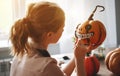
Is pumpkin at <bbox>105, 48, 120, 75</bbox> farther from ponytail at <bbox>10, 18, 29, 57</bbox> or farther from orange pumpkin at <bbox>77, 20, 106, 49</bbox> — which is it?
ponytail at <bbox>10, 18, 29, 57</bbox>

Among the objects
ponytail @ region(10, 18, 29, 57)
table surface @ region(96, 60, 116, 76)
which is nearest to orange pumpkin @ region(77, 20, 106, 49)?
table surface @ region(96, 60, 116, 76)

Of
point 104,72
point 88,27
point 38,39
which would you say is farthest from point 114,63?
point 38,39

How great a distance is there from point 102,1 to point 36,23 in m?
1.35

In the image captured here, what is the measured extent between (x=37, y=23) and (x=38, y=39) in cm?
7

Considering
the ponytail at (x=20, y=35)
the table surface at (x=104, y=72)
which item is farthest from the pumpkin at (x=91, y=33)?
the ponytail at (x=20, y=35)

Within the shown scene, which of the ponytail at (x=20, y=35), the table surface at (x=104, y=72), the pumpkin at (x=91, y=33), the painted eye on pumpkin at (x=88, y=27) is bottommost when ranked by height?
the table surface at (x=104, y=72)

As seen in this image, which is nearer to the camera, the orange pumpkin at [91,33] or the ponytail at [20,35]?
the ponytail at [20,35]

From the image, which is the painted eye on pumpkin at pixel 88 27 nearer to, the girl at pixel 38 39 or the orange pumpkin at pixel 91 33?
the orange pumpkin at pixel 91 33

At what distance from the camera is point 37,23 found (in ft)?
3.13

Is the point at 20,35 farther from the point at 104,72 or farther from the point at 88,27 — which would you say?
the point at 104,72

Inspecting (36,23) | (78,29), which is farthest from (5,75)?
(36,23)

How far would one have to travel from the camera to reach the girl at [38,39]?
94 centimetres

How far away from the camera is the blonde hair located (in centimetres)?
95

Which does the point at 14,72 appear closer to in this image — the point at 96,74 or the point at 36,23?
the point at 36,23
